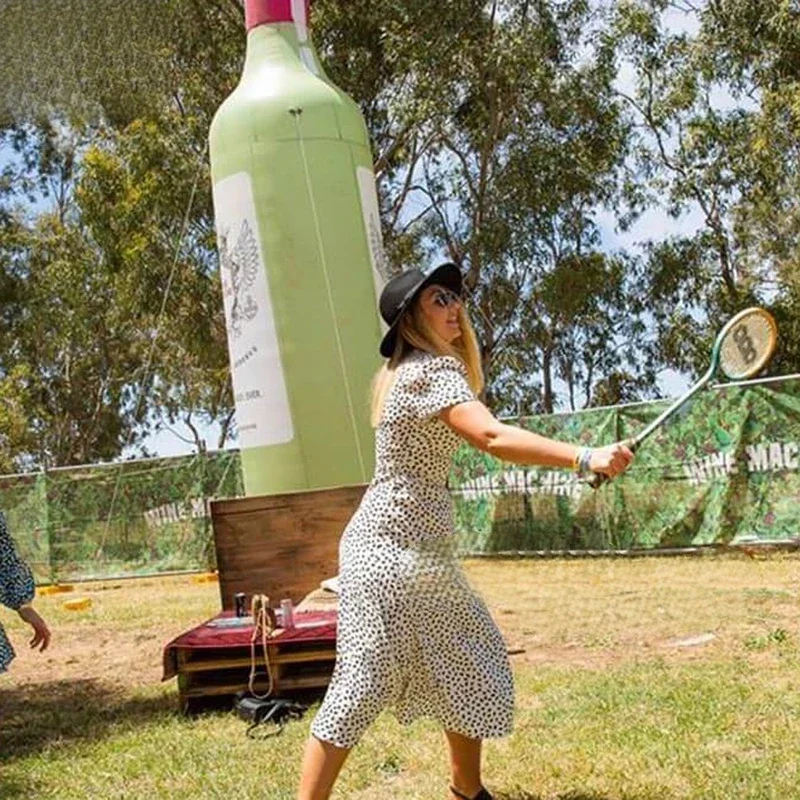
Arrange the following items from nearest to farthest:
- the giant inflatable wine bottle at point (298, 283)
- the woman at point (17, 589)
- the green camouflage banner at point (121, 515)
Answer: the woman at point (17, 589) → the giant inflatable wine bottle at point (298, 283) → the green camouflage banner at point (121, 515)

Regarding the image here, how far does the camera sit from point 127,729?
231 inches

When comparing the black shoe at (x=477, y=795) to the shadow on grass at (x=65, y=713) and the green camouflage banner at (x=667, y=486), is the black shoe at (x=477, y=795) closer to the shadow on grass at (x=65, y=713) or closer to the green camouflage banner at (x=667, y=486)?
the shadow on grass at (x=65, y=713)

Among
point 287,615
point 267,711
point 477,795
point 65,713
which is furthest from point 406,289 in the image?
point 65,713

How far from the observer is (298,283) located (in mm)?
9664

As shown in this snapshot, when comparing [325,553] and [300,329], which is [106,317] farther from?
[325,553]

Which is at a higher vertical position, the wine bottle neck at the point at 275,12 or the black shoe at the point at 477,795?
the wine bottle neck at the point at 275,12

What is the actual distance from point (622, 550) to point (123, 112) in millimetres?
15352

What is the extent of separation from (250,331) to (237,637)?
416 cm

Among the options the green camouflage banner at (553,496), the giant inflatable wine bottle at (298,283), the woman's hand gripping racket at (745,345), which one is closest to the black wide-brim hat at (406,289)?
the woman's hand gripping racket at (745,345)

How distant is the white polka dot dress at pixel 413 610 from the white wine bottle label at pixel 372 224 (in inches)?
258

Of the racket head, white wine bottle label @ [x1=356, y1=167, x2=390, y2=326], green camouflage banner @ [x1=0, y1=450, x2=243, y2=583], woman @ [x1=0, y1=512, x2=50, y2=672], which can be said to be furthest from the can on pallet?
green camouflage banner @ [x1=0, y1=450, x2=243, y2=583]

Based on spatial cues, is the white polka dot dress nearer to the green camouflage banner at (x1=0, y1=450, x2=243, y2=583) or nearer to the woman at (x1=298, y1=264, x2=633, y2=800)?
the woman at (x1=298, y1=264, x2=633, y2=800)

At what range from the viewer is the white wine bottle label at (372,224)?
32.8 feet

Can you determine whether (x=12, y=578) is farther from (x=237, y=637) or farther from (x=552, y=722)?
(x=552, y=722)
